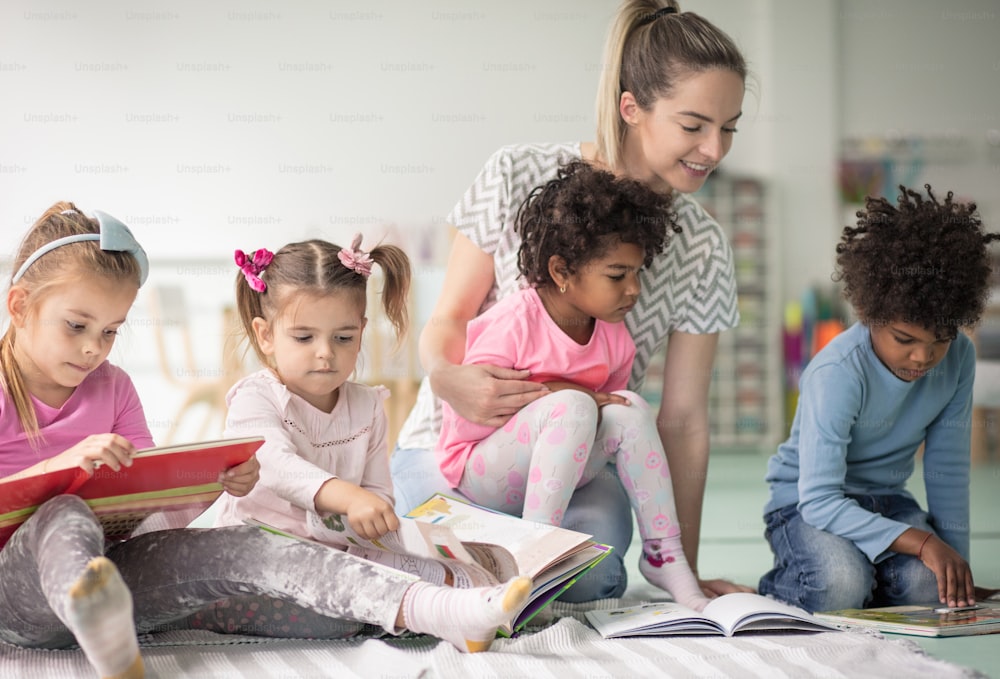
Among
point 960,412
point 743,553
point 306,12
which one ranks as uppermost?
point 306,12

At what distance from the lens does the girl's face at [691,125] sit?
5.20 feet

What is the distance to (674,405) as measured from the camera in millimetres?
1709

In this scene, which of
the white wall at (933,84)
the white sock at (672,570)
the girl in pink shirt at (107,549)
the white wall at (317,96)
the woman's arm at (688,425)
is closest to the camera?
the girl in pink shirt at (107,549)

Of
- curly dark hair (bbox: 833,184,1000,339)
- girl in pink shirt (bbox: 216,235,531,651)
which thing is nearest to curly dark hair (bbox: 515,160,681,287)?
girl in pink shirt (bbox: 216,235,531,651)

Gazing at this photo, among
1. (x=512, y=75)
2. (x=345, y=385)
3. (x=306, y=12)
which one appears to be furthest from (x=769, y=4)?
(x=345, y=385)

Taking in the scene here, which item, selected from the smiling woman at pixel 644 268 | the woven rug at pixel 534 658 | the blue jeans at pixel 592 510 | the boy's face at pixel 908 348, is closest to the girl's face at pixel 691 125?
the smiling woman at pixel 644 268

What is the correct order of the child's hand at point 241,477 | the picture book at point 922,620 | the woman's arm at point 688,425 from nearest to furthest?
the child's hand at point 241,477, the picture book at point 922,620, the woman's arm at point 688,425

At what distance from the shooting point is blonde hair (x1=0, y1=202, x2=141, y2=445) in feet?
4.13

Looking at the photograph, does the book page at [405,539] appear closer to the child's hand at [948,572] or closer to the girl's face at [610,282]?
the girl's face at [610,282]

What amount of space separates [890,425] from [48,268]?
51.7 inches

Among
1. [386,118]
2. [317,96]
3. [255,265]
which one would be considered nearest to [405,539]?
[255,265]

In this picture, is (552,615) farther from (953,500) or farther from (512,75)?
(512,75)

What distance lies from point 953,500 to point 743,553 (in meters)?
0.60

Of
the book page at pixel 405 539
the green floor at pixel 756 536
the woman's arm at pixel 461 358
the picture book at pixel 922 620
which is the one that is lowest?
the green floor at pixel 756 536
